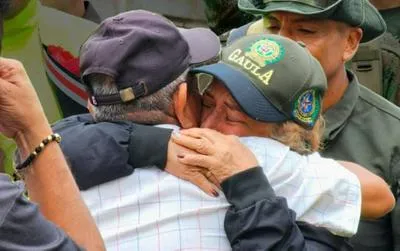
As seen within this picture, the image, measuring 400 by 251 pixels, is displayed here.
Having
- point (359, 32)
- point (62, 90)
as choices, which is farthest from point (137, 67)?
point (62, 90)

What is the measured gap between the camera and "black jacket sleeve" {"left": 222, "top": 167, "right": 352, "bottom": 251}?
65.5 inches

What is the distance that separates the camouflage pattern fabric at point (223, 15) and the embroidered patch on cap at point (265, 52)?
3.66 metres

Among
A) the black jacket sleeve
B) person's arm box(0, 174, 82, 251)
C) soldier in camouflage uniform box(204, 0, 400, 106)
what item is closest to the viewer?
person's arm box(0, 174, 82, 251)

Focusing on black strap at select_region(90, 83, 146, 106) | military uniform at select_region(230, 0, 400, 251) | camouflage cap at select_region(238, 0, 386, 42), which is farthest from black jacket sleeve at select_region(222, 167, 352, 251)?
camouflage cap at select_region(238, 0, 386, 42)

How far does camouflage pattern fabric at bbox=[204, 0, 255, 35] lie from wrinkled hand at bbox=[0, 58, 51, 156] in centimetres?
407

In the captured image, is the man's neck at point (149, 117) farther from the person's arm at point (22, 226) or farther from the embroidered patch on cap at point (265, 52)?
the person's arm at point (22, 226)

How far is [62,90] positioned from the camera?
5.00 metres

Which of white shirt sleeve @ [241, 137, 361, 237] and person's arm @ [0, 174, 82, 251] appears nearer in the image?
person's arm @ [0, 174, 82, 251]

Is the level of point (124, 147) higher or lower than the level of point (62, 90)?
higher

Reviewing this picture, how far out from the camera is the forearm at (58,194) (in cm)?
152

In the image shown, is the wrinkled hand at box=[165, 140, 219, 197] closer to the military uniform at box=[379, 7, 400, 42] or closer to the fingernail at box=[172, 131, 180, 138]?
the fingernail at box=[172, 131, 180, 138]

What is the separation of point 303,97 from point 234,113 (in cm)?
17

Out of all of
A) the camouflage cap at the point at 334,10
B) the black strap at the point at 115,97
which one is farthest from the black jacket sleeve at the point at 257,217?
the camouflage cap at the point at 334,10

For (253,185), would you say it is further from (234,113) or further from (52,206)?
(52,206)
